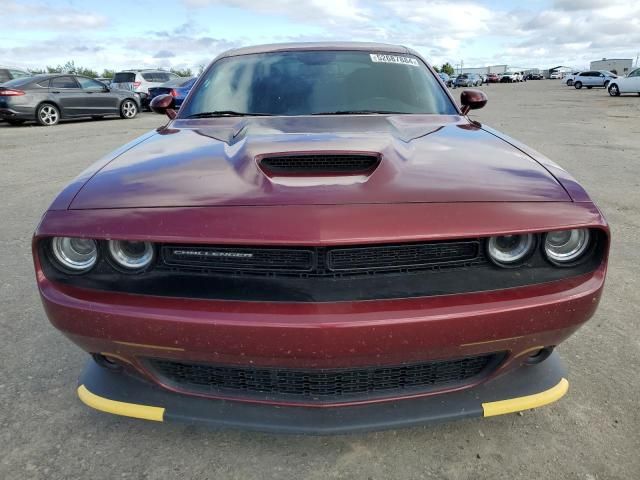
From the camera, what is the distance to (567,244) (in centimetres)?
168

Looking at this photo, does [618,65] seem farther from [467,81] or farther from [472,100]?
[472,100]

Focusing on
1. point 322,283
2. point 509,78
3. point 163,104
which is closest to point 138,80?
point 163,104

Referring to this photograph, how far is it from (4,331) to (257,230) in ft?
6.94

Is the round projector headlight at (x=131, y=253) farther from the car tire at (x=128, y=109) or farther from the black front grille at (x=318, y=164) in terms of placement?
the car tire at (x=128, y=109)

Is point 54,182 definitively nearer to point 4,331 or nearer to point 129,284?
point 4,331

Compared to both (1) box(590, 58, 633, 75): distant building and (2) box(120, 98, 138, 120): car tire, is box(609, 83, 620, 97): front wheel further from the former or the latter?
(1) box(590, 58, 633, 75): distant building

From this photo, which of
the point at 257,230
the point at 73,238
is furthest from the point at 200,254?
the point at 73,238

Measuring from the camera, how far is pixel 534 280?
162 cm

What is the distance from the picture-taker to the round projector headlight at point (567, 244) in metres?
1.66

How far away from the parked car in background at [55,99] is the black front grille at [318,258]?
1378cm

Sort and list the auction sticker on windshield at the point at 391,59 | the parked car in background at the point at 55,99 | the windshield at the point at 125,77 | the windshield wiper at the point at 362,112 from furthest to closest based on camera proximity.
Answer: the windshield at the point at 125,77
the parked car in background at the point at 55,99
the auction sticker on windshield at the point at 391,59
the windshield wiper at the point at 362,112

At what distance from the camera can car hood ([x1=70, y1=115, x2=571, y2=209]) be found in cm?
157

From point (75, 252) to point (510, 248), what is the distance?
1.43 meters

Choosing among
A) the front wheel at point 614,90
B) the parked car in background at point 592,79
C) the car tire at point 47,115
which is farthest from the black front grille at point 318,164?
the parked car in background at point 592,79
